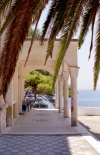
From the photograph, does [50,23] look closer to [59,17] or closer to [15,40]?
[59,17]

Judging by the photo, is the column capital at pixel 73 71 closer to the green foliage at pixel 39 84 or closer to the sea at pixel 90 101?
the sea at pixel 90 101

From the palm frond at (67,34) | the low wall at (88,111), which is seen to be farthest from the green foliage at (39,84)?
the palm frond at (67,34)

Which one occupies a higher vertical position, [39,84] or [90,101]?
[39,84]

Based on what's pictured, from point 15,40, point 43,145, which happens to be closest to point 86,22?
point 15,40

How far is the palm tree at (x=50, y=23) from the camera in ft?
12.1

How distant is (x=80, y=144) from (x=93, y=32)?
559 centimetres

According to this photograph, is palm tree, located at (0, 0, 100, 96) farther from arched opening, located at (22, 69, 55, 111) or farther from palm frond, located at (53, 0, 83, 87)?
arched opening, located at (22, 69, 55, 111)

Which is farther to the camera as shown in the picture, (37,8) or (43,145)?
(43,145)

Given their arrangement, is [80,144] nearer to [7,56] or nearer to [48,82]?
[7,56]

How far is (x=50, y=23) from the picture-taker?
15.0ft

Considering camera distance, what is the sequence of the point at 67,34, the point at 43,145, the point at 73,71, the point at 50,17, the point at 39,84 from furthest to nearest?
the point at 39,84
the point at 73,71
the point at 43,145
the point at 50,17
the point at 67,34

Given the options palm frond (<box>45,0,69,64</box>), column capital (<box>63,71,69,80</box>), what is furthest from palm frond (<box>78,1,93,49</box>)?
column capital (<box>63,71,69,80</box>)

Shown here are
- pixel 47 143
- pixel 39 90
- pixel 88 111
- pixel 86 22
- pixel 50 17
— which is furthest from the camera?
pixel 39 90

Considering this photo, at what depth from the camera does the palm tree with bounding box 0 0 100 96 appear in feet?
12.1
